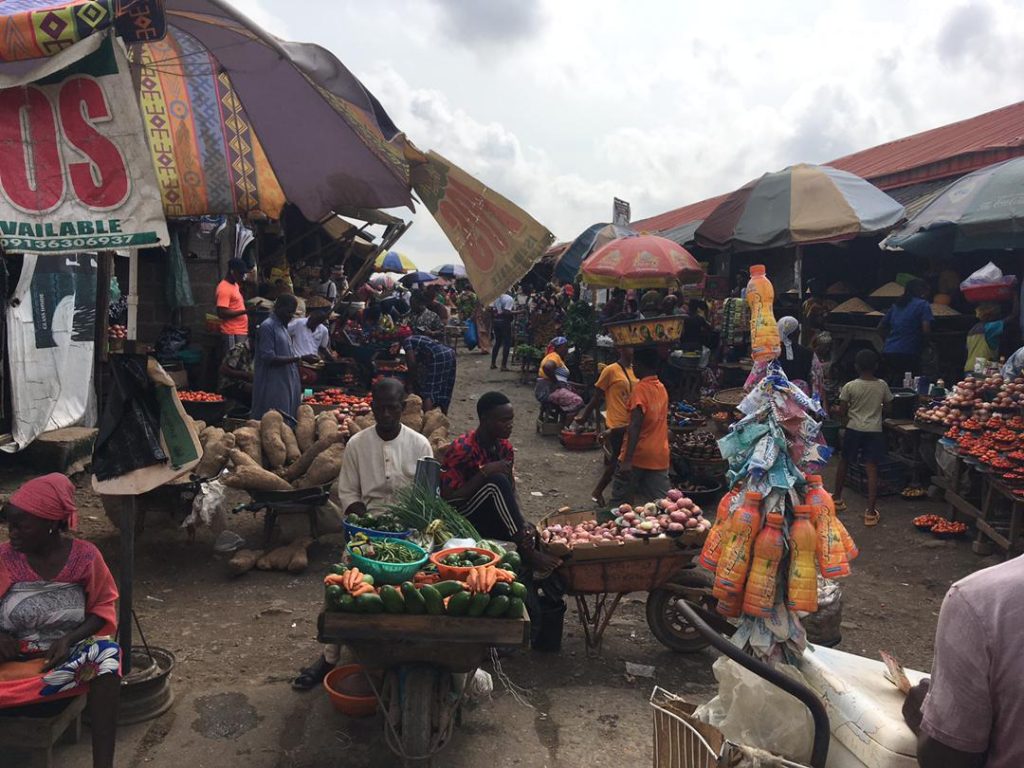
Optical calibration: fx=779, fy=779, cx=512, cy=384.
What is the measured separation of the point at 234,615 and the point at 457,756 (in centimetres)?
246

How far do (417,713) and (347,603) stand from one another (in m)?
0.67

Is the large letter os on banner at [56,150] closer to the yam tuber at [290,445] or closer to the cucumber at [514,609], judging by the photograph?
the cucumber at [514,609]

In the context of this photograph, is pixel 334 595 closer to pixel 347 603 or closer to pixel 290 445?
pixel 347 603

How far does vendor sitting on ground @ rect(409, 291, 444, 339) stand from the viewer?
15.9 meters

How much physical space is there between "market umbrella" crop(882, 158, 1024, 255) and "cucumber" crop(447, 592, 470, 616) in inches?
284

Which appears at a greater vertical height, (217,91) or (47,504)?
(217,91)

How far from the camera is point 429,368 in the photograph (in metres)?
9.78

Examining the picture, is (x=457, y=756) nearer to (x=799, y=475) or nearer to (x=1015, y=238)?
(x=799, y=475)

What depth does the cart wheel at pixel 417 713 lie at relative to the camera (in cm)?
370

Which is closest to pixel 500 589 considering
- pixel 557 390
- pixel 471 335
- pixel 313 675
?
pixel 313 675

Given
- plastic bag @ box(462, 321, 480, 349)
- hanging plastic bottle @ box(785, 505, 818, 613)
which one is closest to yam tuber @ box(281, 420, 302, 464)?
hanging plastic bottle @ box(785, 505, 818, 613)

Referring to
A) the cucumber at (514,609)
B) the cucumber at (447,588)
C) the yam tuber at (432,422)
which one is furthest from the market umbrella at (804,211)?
the cucumber at (447,588)

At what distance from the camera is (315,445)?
694 cm

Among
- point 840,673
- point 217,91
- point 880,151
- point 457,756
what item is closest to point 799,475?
point 840,673
